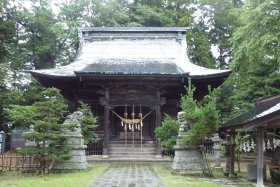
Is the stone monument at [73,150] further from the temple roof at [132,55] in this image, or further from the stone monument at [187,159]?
the temple roof at [132,55]

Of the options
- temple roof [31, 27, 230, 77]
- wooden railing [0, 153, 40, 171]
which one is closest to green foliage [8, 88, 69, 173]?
wooden railing [0, 153, 40, 171]

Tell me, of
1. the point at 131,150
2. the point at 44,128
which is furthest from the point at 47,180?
the point at 131,150

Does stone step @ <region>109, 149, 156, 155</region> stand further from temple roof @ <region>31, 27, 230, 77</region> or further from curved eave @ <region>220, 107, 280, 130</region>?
curved eave @ <region>220, 107, 280, 130</region>

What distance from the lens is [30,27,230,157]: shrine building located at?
65.7 ft

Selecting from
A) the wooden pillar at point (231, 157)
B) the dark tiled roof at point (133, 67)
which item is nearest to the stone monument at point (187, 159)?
the wooden pillar at point (231, 157)

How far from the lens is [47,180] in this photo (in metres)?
11.5

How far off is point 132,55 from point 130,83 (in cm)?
455

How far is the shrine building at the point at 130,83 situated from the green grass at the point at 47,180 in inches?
279

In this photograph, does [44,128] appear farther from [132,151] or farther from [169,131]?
[132,151]

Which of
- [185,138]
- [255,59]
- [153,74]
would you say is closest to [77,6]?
[153,74]

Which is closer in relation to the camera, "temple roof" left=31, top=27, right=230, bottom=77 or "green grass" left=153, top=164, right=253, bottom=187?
"green grass" left=153, top=164, right=253, bottom=187

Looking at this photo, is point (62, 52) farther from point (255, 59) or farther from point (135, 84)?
point (255, 59)

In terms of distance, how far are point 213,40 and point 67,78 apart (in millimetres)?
21097

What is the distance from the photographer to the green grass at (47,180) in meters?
10.5
